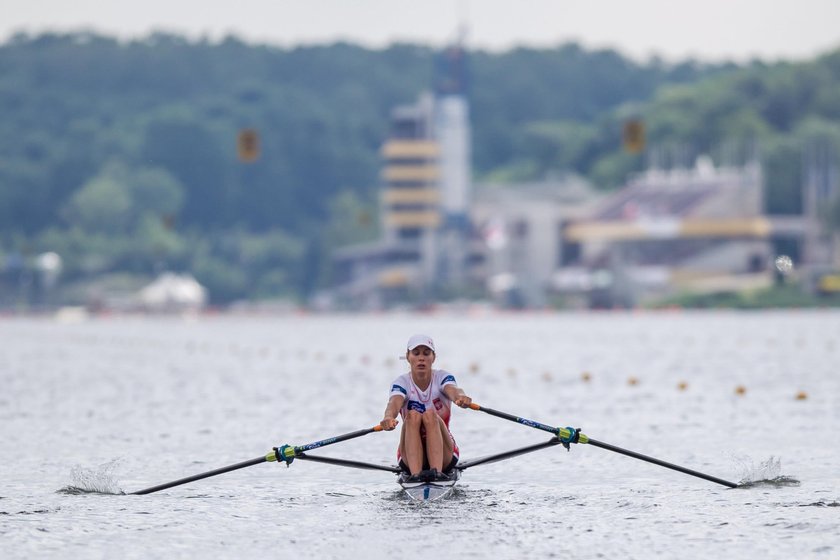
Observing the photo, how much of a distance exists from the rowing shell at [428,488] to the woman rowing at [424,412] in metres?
0.07

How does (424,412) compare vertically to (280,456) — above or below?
above

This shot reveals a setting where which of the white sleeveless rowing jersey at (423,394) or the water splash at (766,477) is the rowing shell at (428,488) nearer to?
the white sleeveless rowing jersey at (423,394)

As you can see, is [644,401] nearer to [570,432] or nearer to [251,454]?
[251,454]

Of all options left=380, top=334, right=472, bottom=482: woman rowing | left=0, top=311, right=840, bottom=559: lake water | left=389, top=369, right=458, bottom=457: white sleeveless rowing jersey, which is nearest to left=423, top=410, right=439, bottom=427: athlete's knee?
left=380, top=334, right=472, bottom=482: woman rowing

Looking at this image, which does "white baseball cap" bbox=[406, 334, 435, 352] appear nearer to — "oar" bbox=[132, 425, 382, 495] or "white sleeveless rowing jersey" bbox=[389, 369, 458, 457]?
"white sleeveless rowing jersey" bbox=[389, 369, 458, 457]

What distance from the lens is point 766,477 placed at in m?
28.8

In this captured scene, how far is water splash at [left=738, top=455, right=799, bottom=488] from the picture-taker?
28.4 meters

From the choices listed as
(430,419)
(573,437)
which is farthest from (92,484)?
(573,437)

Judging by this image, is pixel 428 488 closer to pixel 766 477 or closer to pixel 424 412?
pixel 424 412

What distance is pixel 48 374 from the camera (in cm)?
6372

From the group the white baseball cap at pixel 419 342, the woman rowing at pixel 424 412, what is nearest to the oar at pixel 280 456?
the woman rowing at pixel 424 412

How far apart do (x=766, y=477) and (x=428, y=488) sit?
17.1 ft

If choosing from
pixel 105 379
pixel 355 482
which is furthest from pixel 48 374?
pixel 355 482

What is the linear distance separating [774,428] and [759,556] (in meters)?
15.6
